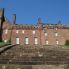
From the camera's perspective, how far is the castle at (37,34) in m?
58.3

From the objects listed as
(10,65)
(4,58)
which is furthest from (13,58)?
(10,65)

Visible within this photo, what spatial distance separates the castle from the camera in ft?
191

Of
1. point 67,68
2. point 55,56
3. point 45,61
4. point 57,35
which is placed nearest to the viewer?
point 67,68

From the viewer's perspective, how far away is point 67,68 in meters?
17.6

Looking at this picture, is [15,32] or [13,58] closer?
[13,58]

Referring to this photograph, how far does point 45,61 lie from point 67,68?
2088mm

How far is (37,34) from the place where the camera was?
58906 millimetres

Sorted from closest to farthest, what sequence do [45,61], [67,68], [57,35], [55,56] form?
[67,68] < [45,61] < [55,56] < [57,35]

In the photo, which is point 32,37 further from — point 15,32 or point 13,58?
point 13,58

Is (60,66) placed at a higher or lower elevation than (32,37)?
lower

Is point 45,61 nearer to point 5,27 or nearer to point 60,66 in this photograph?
point 60,66

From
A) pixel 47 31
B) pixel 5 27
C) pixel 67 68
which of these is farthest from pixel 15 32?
pixel 67 68

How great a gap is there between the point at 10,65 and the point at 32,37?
40994 mm

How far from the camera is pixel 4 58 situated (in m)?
20.3
